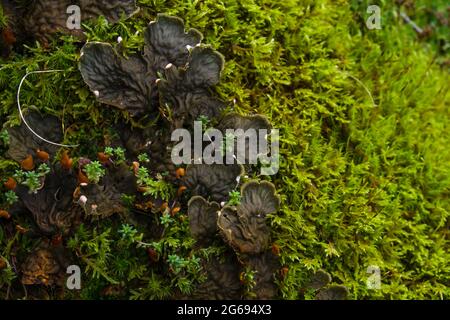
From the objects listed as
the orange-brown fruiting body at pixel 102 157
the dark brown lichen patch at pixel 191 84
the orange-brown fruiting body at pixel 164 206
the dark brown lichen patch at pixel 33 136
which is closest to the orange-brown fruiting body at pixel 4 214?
the dark brown lichen patch at pixel 33 136

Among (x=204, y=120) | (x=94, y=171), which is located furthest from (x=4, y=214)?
(x=204, y=120)

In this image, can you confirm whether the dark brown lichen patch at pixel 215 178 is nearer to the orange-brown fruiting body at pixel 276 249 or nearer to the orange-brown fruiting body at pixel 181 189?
the orange-brown fruiting body at pixel 181 189

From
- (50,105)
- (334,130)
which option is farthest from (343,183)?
(50,105)

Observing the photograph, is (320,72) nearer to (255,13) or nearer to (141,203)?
(255,13)

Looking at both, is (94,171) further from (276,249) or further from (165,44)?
(276,249)

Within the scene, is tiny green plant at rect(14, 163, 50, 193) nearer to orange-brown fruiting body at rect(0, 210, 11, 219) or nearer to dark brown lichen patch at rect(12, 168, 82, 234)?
dark brown lichen patch at rect(12, 168, 82, 234)

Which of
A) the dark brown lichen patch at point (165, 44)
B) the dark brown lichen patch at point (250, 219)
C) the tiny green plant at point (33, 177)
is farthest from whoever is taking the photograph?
the dark brown lichen patch at point (165, 44)

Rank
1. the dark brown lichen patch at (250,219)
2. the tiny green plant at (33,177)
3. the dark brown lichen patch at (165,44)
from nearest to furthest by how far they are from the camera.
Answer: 1. the tiny green plant at (33,177)
2. the dark brown lichen patch at (250,219)
3. the dark brown lichen patch at (165,44)
